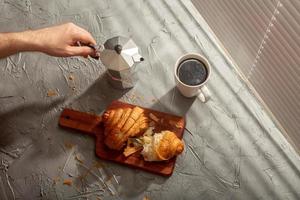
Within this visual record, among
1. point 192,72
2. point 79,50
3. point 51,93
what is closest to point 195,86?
point 192,72

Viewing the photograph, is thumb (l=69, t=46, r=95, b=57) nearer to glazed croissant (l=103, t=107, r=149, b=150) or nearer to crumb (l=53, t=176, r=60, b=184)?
glazed croissant (l=103, t=107, r=149, b=150)

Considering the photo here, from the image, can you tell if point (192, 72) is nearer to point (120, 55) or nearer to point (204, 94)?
point (204, 94)

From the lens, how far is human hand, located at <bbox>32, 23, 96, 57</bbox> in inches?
34.3

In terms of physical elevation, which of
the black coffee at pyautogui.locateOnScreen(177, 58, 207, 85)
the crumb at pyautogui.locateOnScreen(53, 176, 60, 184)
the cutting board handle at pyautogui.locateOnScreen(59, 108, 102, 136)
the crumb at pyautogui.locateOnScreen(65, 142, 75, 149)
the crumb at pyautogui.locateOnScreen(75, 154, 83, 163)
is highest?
the black coffee at pyautogui.locateOnScreen(177, 58, 207, 85)

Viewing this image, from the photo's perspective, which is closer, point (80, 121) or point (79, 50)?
point (79, 50)

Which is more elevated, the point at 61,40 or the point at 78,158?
the point at 61,40

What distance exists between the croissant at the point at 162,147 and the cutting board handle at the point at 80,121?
14cm

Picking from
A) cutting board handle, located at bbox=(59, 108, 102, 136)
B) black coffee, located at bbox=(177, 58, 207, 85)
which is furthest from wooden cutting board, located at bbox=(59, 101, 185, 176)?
black coffee, located at bbox=(177, 58, 207, 85)

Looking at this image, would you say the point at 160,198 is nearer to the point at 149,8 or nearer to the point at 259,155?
the point at 259,155

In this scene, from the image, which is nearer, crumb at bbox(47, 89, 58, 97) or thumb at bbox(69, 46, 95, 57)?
thumb at bbox(69, 46, 95, 57)

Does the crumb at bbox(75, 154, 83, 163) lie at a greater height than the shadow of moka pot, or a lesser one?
lesser

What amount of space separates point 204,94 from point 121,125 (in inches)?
8.5

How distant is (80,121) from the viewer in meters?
0.99

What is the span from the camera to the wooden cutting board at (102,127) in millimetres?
940
